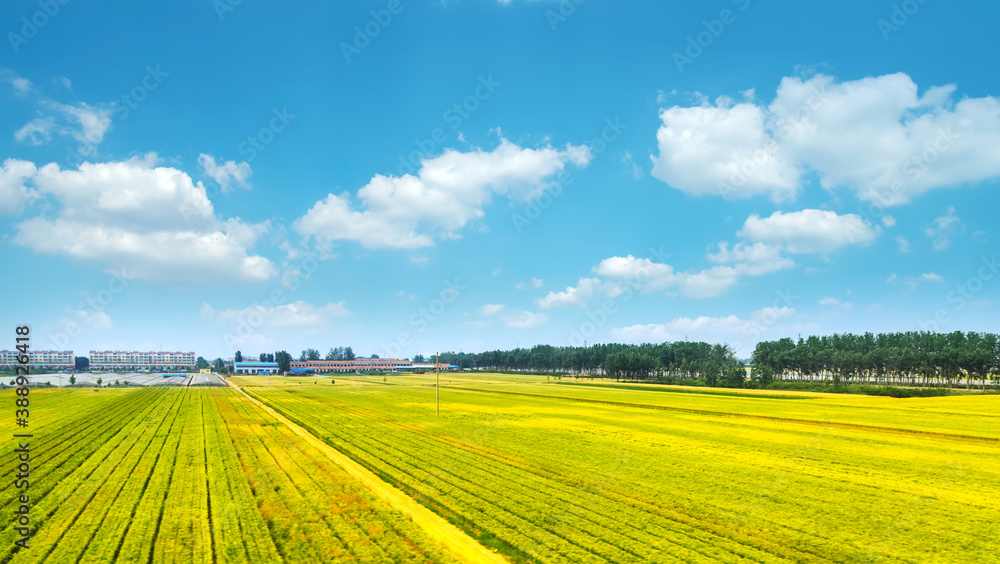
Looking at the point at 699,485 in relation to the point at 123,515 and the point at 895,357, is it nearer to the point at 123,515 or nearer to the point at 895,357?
the point at 123,515

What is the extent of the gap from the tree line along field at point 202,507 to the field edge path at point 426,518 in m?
0.45

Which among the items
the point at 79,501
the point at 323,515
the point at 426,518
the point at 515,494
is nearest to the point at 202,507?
the point at 323,515

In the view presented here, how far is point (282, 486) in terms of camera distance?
22062 millimetres

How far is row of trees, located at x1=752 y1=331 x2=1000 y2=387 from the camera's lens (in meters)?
115

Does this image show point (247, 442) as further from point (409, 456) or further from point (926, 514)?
point (926, 514)

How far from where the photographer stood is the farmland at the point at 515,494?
15289mm

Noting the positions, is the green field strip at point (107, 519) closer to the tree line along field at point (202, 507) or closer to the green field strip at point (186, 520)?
the tree line along field at point (202, 507)

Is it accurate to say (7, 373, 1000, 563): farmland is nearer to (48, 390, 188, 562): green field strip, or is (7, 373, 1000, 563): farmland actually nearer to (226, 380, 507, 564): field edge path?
(48, 390, 188, 562): green field strip

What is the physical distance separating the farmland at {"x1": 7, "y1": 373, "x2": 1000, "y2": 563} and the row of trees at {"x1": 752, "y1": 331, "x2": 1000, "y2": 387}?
315 feet

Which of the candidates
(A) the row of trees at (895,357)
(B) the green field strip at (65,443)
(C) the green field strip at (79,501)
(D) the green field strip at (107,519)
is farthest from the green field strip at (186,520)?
(A) the row of trees at (895,357)

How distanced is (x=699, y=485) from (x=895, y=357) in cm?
13881

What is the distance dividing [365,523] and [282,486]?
22.6 ft

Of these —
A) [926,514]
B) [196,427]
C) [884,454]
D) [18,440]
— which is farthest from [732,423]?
[18,440]

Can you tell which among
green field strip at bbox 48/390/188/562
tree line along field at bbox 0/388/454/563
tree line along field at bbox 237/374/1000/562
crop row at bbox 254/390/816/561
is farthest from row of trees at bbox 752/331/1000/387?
green field strip at bbox 48/390/188/562
